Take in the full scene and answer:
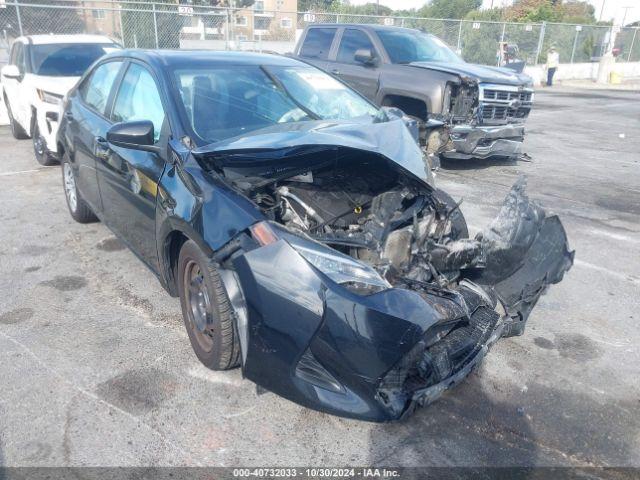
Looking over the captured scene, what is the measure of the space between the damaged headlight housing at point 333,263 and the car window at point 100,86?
8.46ft

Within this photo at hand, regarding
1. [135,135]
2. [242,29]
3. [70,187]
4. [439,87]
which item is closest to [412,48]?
[439,87]

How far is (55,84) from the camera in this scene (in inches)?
284

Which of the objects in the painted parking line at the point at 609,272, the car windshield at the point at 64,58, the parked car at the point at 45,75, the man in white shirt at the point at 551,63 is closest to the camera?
the painted parking line at the point at 609,272

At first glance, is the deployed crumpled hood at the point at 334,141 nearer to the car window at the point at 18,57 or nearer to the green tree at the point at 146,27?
the car window at the point at 18,57

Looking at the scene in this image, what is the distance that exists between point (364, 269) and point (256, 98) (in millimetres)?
1826

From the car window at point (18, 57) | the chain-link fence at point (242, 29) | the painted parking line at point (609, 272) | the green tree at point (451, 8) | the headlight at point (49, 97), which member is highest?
the green tree at point (451, 8)

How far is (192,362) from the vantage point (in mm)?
3232

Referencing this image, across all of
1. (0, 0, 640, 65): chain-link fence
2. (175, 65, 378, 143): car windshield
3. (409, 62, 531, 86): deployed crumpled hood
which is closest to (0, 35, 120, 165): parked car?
(175, 65, 378, 143): car windshield

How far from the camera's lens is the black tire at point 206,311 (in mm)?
2787

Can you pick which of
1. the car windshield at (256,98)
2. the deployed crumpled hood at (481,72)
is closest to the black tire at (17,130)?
the deployed crumpled hood at (481,72)

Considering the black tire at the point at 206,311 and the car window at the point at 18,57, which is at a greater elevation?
the car window at the point at 18,57

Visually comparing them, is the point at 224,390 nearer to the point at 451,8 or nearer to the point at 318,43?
the point at 318,43

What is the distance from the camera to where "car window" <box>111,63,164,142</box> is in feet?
11.3

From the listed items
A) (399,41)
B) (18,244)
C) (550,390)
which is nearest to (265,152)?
(550,390)
